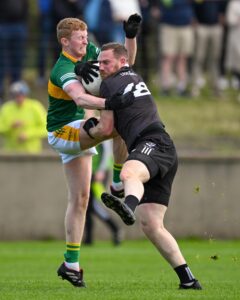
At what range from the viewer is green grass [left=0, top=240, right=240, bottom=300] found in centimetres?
1063

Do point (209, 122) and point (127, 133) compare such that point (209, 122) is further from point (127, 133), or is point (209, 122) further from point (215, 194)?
point (127, 133)

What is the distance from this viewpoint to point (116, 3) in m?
21.7

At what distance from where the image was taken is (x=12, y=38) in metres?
22.2

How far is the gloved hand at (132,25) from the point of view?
11492 millimetres

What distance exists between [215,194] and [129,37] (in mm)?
8949

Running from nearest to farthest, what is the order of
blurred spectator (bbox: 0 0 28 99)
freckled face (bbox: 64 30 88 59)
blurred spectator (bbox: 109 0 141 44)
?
freckled face (bbox: 64 30 88 59)
blurred spectator (bbox: 109 0 141 44)
blurred spectator (bbox: 0 0 28 99)

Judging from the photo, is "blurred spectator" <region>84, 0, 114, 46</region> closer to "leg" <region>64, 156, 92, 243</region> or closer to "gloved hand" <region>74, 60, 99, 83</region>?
"leg" <region>64, 156, 92, 243</region>

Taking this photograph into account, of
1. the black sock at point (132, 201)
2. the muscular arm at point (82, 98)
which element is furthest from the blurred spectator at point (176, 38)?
the black sock at point (132, 201)

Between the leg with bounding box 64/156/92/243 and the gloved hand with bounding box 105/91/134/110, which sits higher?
the gloved hand with bounding box 105/91/134/110

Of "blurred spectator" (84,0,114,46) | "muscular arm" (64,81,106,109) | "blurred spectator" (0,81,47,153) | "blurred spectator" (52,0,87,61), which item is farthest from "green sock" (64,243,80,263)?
"blurred spectator" (84,0,114,46)

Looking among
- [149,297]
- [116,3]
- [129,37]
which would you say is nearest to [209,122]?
[116,3]

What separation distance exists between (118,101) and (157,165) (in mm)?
679

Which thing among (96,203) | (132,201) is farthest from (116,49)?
(96,203)

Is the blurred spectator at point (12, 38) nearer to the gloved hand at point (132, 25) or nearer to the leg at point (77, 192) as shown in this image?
the gloved hand at point (132, 25)
